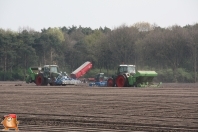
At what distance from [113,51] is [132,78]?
3546 cm

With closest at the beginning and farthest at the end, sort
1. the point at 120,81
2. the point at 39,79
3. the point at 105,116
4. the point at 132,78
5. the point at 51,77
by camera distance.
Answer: the point at 105,116 < the point at 132,78 < the point at 120,81 < the point at 51,77 < the point at 39,79

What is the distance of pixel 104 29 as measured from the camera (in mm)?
114562

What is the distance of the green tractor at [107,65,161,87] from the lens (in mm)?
40125

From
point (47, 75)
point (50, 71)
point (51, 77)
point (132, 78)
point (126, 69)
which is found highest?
point (50, 71)

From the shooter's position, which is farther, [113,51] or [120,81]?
[113,51]

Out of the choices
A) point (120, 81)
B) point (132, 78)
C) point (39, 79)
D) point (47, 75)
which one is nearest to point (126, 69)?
point (120, 81)

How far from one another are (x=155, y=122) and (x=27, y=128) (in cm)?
402

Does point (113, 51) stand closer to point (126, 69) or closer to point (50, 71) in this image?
point (50, 71)

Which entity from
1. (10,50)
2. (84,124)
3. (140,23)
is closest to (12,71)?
(10,50)

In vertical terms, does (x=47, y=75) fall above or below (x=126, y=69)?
below

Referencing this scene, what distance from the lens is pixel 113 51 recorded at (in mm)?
75562

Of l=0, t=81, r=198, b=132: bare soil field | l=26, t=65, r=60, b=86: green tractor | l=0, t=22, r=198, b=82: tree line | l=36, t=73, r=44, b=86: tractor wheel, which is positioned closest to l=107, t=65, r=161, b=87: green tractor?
l=26, t=65, r=60, b=86: green tractor

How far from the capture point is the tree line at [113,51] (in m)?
68.6

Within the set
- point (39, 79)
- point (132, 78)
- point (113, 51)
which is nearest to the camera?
point (132, 78)
